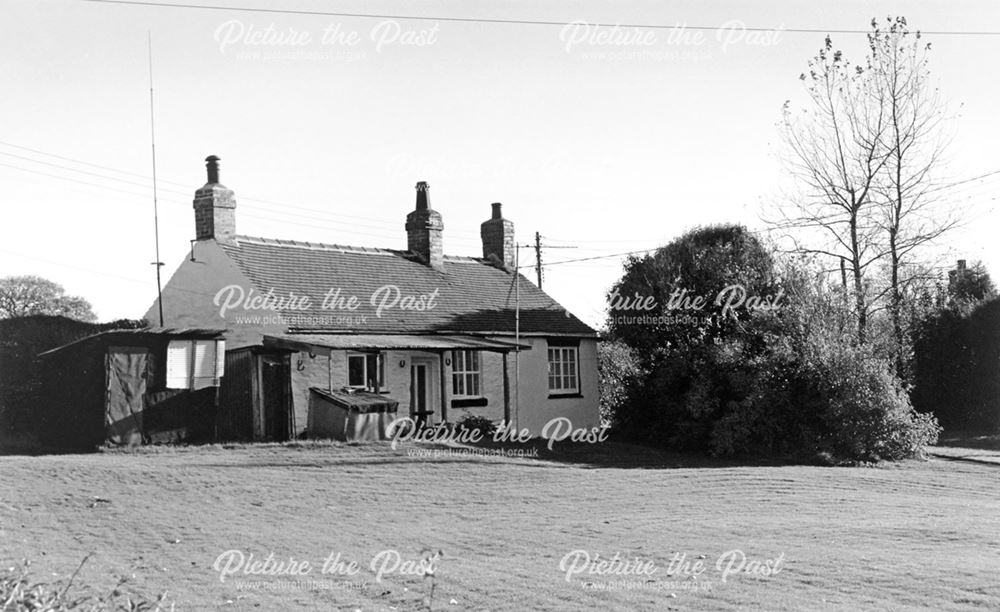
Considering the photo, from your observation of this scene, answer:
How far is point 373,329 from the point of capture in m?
27.5

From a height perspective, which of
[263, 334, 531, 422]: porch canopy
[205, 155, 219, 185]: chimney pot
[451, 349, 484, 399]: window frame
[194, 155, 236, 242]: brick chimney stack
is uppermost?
[205, 155, 219, 185]: chimney pot

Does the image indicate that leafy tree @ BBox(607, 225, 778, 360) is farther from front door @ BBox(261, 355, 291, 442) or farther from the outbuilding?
the outbuilding

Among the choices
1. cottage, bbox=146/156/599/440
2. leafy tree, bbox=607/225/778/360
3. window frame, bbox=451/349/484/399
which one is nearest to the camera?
cottage, bbox=146/156/599/440

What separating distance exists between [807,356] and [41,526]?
20.3m

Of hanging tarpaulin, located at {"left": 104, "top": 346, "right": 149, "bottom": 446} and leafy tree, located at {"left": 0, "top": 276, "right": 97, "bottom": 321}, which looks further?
leafy tree, located at {"left": 0, "top": 276, "right": 97, "bottom": 321}

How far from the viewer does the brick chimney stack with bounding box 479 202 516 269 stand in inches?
1457

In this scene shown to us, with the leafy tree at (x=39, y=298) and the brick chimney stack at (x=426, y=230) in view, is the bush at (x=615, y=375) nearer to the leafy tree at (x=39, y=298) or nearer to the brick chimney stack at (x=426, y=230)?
the brick chimney stack at (x=426, y=230)

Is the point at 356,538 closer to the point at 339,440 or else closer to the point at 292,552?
the point at 292,552

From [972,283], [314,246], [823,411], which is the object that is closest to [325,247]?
[314,246]

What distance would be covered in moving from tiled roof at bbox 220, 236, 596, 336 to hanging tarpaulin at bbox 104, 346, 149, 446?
426 centimetres

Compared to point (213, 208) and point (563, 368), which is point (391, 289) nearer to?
point (213, 208)

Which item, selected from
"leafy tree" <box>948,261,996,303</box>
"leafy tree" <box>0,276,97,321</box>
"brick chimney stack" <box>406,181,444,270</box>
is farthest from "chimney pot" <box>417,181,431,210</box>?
"leafy tree" <box>0,276,97,321</box>

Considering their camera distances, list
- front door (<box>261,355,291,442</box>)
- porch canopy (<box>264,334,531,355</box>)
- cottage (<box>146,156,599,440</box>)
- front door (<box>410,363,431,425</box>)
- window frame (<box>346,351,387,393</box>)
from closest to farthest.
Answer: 1. porch canopy (<box>264,334,531,355</box>)
2. front door (<box>261,355,291,442</box>)
3. cottage (<box>146,156,599,440</box>)
4. window frame (<box>346,351,387,393</box>)
5. front door (<box>410,363,431,425</box>)

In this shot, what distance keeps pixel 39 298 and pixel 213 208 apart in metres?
36.4
